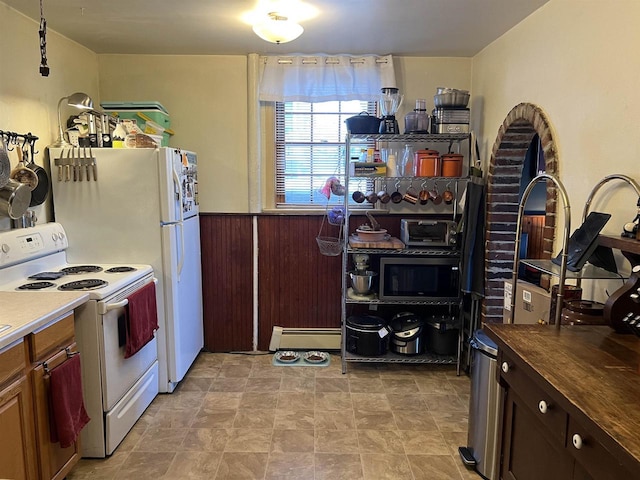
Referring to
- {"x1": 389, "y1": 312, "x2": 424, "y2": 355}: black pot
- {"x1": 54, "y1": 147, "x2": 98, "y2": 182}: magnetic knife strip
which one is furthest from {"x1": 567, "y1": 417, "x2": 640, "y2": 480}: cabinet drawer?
{"x1": 54, "y1": 147, "x2": 98, "y2": 182}: magnetic knife strip

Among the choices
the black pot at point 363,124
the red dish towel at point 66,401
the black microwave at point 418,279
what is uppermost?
the black pot at point 363,124

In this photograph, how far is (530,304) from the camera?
95.3 inches

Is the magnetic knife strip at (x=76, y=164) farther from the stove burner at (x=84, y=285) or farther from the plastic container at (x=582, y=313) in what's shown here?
the plastic container at (x=582, y=313)

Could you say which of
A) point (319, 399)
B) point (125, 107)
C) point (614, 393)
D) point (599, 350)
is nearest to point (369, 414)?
point (319, 399)

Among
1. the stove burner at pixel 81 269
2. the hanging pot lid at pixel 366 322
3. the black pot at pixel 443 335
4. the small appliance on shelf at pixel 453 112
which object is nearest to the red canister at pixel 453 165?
the small appliance on shelf at pixel 453 112

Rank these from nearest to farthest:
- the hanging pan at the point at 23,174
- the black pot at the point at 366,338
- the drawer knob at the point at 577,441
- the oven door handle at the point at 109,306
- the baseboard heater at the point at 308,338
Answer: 1. the drawer knob at the point at 577,441
2. the oven door handle at the point at 109,306
3. the hanging pan at the point at 23,174
4. the black pot at the point at 366,338
5. the baseboard heater at the point at 308,338

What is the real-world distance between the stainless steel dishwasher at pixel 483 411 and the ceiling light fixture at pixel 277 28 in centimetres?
193

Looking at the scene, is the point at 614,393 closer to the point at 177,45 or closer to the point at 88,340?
the point at 88,340

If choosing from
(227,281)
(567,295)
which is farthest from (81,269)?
(567,295)

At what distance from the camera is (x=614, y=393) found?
1.24 meters

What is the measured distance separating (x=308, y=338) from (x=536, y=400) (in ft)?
8.50

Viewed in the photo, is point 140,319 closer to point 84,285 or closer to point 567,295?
point 84,285

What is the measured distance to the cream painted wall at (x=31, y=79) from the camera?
2.53 m

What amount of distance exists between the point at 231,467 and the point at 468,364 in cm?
197
